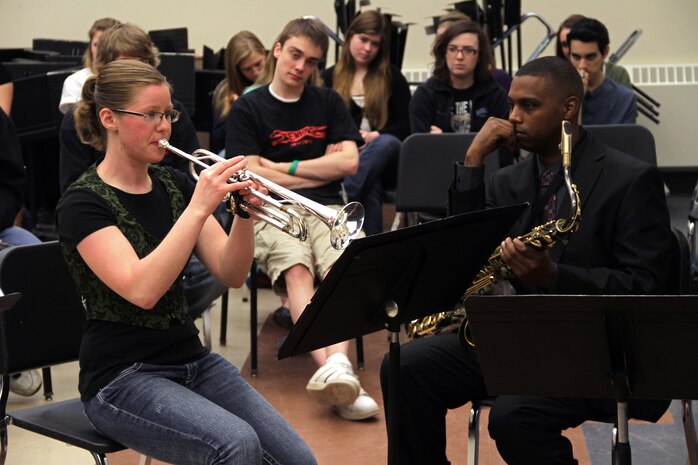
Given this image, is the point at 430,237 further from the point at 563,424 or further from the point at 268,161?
the point at 268,161

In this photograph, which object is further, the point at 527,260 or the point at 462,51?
the point at 462,51

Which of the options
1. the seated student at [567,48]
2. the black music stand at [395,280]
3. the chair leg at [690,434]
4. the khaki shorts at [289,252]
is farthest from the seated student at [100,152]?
the seated student at [567,48]

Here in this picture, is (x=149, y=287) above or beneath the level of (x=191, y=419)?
above

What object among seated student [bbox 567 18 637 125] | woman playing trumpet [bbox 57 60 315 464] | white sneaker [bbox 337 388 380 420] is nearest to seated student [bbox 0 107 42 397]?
white sneaker [bbox 337 388 380 420]

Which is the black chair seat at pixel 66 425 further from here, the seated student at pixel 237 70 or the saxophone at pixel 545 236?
the seated student at pixel 237 70

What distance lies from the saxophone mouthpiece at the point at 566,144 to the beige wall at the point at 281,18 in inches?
264

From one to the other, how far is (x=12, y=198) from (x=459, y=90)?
2323mm

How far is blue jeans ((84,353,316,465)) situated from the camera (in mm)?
2430

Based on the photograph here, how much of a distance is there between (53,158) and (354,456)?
153 inches

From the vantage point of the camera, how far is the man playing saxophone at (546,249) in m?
2.83

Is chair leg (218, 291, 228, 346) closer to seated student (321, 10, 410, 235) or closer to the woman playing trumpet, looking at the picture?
seated student (321, 10, 410, 235)

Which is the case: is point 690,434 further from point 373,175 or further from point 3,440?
point 373,175

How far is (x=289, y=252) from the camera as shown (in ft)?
14.3

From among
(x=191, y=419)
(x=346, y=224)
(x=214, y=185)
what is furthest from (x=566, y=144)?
(x=191, y=419)
